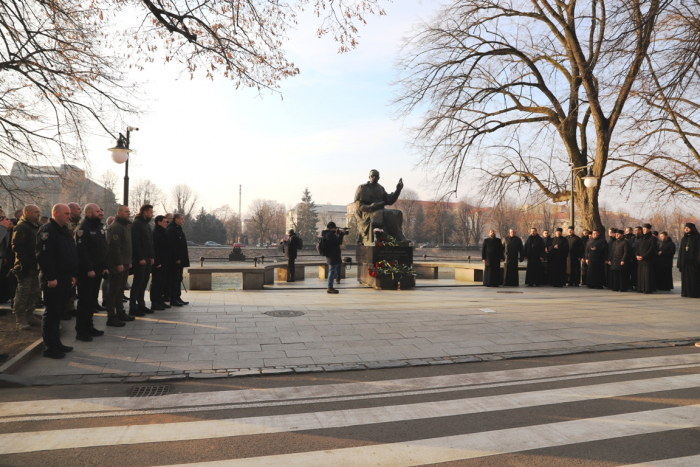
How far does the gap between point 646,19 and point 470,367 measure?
6.50m

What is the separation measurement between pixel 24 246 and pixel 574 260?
15.6m

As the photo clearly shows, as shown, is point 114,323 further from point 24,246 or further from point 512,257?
point 512,257

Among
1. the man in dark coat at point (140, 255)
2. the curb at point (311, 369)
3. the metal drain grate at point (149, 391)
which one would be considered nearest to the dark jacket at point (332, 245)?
the man in dark coat at point (140, 255)

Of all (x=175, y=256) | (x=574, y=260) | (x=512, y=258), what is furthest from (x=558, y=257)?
(x=175, y=256)

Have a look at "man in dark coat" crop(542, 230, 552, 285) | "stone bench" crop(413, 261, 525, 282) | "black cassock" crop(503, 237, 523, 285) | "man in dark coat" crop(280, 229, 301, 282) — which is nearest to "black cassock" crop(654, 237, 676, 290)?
"man in dark coat" crop(542, 230, 552, 285)

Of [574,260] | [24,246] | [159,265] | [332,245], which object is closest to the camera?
[24,246]

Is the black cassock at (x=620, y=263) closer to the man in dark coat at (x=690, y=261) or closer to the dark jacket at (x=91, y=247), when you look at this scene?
the man in dark coat at (x=690, y=261)

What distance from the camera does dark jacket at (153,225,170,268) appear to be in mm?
9625

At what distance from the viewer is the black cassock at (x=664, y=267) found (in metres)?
14.7

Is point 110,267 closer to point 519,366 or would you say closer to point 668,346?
point 519,366

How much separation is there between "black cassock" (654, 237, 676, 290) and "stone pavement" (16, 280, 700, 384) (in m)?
2.65

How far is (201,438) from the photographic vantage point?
3.90 meters

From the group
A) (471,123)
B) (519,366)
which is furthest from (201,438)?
(471,123)

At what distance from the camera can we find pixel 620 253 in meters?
14.6
